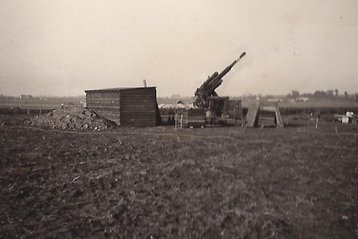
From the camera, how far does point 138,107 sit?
1003 inches

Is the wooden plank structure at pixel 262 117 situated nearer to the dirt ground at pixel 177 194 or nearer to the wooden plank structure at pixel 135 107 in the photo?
the wooden plank structure at pixel 135 107

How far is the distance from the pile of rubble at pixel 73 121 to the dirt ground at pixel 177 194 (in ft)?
34.0

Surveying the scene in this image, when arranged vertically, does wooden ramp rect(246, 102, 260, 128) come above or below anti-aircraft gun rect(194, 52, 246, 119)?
below

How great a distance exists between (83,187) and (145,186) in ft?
5.05

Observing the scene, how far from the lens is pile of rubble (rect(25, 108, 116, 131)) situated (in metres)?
22.3

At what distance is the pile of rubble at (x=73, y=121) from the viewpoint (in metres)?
22.3

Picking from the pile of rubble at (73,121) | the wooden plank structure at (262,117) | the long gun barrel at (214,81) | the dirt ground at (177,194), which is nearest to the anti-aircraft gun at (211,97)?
the long gun barrel at (214,81)

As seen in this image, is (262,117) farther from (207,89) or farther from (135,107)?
(135,107)

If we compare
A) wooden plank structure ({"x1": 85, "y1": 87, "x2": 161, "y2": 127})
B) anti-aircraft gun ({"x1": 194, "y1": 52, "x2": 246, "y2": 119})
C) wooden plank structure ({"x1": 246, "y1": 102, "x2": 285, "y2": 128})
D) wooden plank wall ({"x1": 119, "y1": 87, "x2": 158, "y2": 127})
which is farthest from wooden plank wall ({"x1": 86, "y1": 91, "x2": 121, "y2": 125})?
wooden plank structure ({"x1": 246, "y1": 102, "x2": 285, "y2": 128})

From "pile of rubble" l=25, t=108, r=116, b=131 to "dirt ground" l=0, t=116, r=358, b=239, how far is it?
34.0 ft

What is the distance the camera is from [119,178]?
327 inches

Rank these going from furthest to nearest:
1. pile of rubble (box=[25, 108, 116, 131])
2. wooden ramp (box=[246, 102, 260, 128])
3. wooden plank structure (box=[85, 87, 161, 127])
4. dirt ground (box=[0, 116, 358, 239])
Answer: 1. wooden plank structure (box=[85, 87, 161, 127])
2. wooden ramp (box=[246, 102, 260, 128])
3. pile of rubble (box=[25, 108, 116, 131])
4. dirt ground (box=[0, 116, 358, 239])

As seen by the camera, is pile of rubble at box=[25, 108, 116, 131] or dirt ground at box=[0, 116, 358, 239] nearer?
dirt ground at box=[0, 116, 358, 239]

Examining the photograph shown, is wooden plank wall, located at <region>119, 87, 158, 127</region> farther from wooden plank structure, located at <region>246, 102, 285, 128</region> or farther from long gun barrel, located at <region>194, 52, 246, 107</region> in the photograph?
wooden plank structure, located at <region>246, 102, 285, 128</region>
